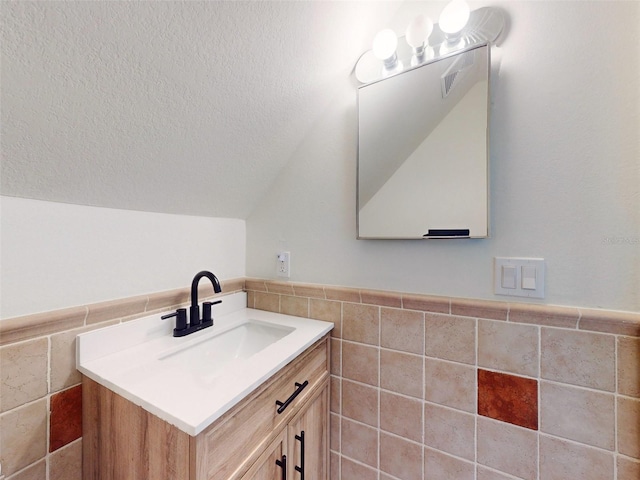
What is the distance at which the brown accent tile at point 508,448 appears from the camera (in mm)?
748

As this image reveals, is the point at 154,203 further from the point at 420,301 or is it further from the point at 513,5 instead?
the point at 513,5

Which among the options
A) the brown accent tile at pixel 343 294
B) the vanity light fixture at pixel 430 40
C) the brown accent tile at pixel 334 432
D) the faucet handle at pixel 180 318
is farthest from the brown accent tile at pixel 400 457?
the vanity light fixture at pixel 430 40

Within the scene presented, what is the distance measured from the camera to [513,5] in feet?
2.53

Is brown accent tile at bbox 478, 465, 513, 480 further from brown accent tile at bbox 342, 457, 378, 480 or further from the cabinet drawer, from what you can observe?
the cabinet drawer

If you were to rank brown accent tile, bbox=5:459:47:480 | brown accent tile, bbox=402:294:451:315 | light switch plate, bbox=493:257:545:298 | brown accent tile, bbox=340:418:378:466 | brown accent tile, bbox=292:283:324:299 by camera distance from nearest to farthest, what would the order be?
1. brown accent tile, bbox=5:459:47:480
2. light switch plate, bbox=493:257:545:298
3. brown accent tile, bbox=402:294:451:315
4. brown accent tile, bbox=340:418:378:466
5. brown accent tile, bbox=292:283:324:299

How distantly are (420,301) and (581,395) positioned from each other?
1.49 ft

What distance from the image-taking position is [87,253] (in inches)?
30.2

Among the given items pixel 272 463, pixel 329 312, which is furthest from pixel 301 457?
pixel 329 312

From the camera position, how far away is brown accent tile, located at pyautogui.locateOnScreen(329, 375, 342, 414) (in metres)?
1.03

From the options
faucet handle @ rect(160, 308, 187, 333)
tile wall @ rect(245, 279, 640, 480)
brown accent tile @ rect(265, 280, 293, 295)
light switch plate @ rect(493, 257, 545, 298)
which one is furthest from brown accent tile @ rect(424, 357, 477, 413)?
faucet handle @ rect(160, 308, 187, 333)

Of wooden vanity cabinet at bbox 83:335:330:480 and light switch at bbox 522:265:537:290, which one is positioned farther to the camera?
light switch at bbox 522:265:537:290

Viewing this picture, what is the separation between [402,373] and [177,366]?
729mm

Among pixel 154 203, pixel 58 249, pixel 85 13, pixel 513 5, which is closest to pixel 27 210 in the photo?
pixel 58 249

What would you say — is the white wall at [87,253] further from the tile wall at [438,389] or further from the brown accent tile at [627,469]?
the brown accent tile at [627,469]
